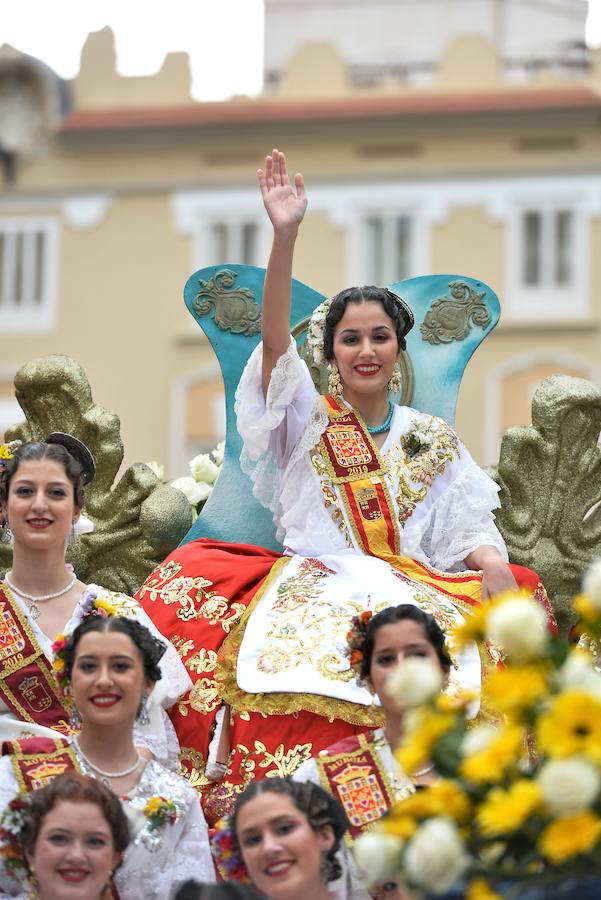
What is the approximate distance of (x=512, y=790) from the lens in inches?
119

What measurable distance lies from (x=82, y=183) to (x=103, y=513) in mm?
20662

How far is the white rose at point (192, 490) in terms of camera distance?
264 inches

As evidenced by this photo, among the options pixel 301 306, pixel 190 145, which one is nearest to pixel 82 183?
pixel 190 145

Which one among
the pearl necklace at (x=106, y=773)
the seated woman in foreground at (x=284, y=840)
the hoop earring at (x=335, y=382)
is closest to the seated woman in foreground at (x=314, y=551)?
the hoop earring at (x=335, y=382)

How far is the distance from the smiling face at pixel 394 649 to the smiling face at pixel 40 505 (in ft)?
3.60

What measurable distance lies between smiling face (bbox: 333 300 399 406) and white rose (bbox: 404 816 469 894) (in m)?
2.94

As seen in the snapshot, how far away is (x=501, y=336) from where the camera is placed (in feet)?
80.4

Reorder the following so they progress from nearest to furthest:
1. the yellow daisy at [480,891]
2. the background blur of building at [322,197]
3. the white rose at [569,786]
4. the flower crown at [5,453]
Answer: the white rose at [569,786] < the yellow daisy at [480,891] < the flower crown at [5,453] < the background blur of building at [322,197]

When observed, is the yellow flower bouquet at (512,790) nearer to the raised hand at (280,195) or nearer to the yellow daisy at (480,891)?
the yellow daisy at (480,891)

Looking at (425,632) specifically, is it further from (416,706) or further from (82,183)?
(82,183)

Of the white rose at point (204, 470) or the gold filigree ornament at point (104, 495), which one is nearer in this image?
the gold filigree ornament at point (104, 495)

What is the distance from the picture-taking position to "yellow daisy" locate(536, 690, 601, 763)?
2910mm

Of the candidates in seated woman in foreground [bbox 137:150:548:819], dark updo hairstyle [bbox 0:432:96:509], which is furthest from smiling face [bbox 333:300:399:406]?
dark updo hairstyle [bbox 0:432:96:509]

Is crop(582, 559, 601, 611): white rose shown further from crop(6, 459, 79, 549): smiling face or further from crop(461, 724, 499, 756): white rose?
crop(6, 459, 79, 549): smiling face
